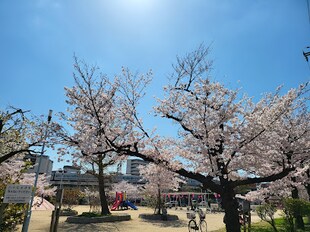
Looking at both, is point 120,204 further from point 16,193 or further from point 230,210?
point 16,193

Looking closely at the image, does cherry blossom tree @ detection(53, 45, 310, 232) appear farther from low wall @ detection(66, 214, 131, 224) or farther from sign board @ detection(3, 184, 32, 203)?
low wall @ detection(66, 214, 131, 224)

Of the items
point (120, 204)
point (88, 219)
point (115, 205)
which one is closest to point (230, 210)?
point (88, 219)

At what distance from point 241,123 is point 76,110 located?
6.65 metres

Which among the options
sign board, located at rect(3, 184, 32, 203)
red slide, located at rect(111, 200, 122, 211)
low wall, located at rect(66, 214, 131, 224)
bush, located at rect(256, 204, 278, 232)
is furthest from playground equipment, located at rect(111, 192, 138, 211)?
sign board, located at rect(3, 184, 32, 203)

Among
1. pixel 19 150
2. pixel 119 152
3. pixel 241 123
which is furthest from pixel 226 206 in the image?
pixel 19 150

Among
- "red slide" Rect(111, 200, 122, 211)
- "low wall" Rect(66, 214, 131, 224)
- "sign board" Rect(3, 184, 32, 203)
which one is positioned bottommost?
"low wall" Rect(66, 214, 131, 224)

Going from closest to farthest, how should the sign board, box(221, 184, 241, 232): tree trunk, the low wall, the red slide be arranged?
the sign board
box(221, 184, 241, 232): tree trunk
the low wall
the red slide

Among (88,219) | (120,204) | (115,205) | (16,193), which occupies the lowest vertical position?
(88,219)

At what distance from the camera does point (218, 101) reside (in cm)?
967

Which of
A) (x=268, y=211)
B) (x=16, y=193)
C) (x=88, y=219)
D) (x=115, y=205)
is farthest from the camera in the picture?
(x=115, y=205)

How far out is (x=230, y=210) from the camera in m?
9.21

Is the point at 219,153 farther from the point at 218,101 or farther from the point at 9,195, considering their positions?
the point at 9,195

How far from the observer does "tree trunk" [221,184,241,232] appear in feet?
29.6

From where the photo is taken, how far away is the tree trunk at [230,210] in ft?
29.6
